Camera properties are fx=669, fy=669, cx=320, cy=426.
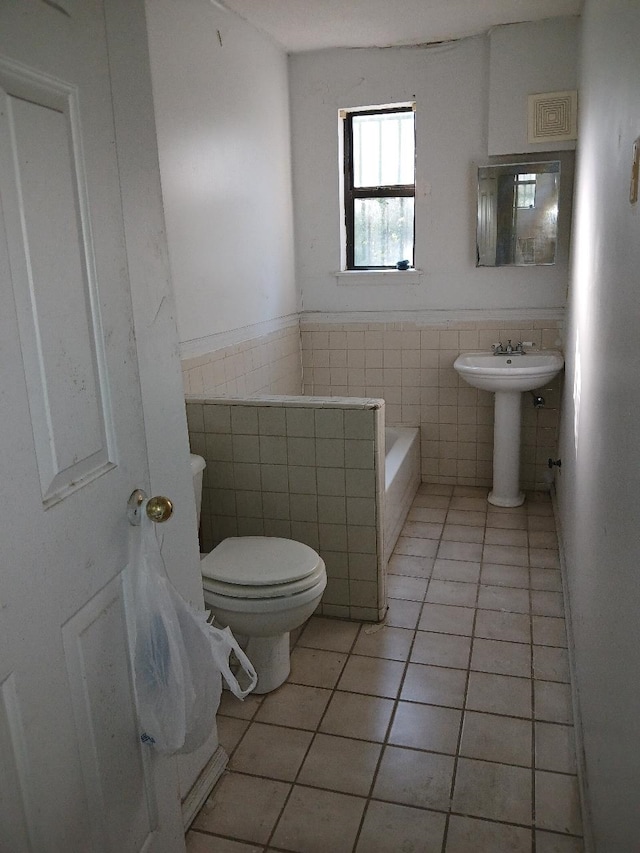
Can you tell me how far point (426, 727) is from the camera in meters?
2.07

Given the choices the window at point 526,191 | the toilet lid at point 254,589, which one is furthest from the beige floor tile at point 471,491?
the toilet lid at point 254,589

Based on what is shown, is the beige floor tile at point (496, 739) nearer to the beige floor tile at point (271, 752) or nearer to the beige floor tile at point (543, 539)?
the beige floor tile at point (271, 752)

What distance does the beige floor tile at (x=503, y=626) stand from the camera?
8.32 ft

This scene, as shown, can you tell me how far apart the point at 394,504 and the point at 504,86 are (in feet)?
7.46

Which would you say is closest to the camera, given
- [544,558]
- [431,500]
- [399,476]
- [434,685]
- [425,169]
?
[434,685]

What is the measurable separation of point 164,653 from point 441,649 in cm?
144

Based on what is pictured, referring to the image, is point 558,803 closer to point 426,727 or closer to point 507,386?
point 426,727

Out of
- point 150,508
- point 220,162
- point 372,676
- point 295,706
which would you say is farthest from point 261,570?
point 220,162

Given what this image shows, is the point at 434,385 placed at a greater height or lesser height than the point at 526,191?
lesser

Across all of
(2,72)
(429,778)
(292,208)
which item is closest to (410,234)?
(292,208)

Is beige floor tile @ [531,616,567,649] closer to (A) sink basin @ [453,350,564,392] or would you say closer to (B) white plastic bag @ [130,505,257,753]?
(A) sink basin @ [453,350,564,392]

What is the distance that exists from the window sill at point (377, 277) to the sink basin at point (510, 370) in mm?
574

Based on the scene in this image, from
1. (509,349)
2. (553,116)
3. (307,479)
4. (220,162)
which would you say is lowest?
(307,479)

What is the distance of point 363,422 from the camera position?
2.46 meters
